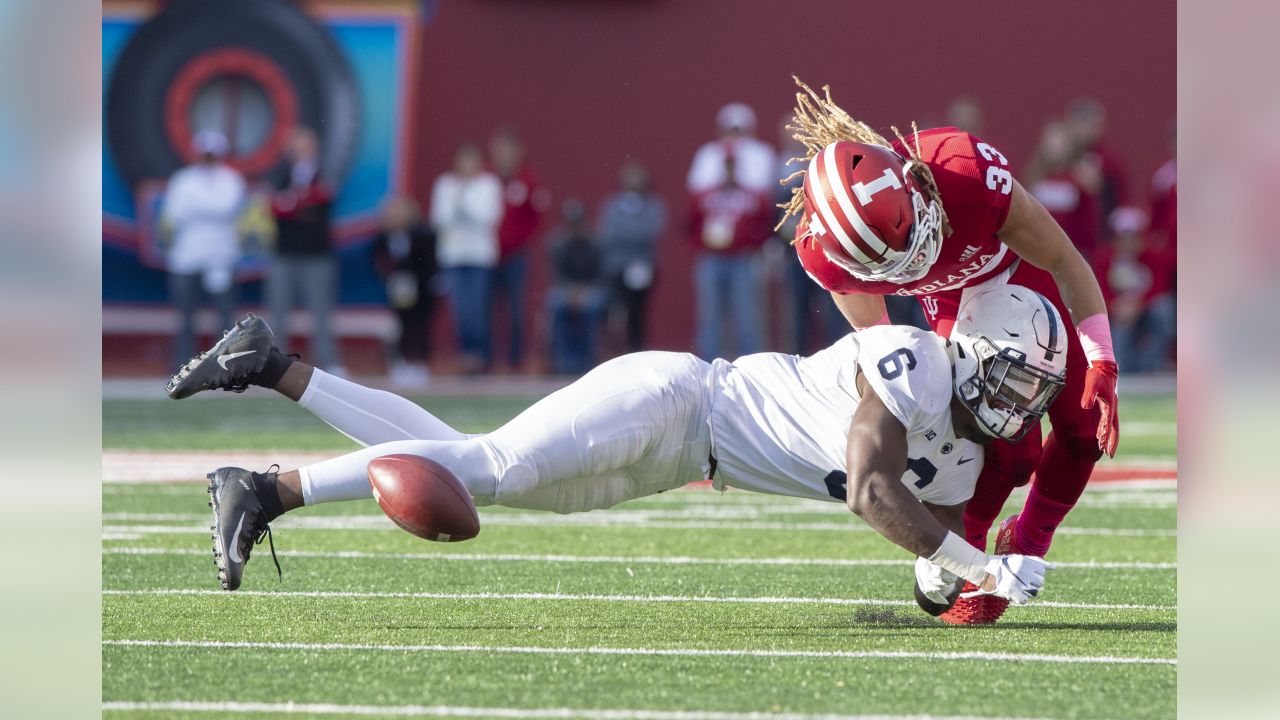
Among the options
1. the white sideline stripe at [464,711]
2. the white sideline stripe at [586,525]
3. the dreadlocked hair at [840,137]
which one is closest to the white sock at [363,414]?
the dreadlocked hair at [840,137]

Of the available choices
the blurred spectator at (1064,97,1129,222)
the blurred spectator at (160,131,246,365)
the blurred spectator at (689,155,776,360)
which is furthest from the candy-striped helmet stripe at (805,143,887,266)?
the blurred spectator at (160,131,246,365)

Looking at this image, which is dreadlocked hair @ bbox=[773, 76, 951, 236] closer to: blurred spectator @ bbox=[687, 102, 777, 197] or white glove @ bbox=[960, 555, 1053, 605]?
white glove @ bbox=[960, 555, 1053, 605]

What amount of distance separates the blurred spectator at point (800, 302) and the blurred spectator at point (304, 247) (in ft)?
11.4

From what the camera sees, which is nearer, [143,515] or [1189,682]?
[1189,682]

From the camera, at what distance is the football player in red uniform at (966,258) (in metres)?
3.77

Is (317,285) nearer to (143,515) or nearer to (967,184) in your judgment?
(143,515)

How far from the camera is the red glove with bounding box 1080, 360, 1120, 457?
3.84 metres

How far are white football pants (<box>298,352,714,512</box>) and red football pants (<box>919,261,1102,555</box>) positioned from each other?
722mm

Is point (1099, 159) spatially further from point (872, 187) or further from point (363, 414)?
point (363, 414)

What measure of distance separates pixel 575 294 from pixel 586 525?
7727 mm

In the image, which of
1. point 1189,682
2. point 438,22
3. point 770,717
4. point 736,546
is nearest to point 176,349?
point 438,22

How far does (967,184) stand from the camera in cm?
396

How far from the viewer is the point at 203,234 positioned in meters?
12.8

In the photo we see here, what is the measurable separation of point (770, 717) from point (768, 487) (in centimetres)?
104
